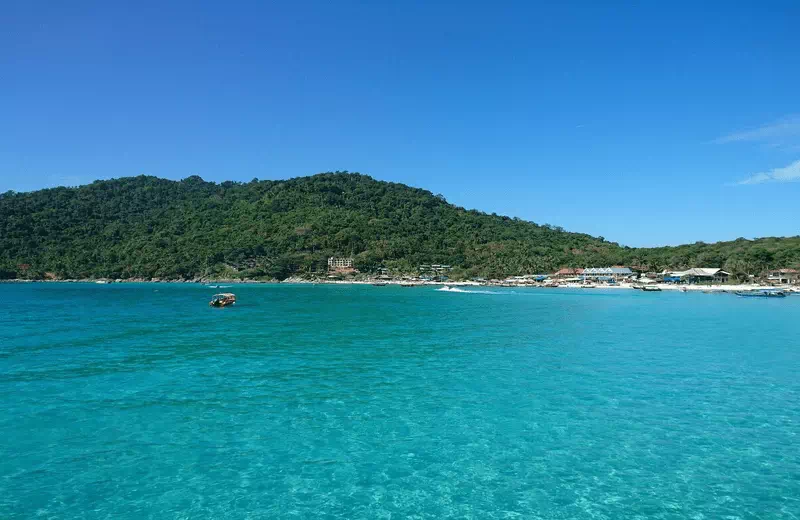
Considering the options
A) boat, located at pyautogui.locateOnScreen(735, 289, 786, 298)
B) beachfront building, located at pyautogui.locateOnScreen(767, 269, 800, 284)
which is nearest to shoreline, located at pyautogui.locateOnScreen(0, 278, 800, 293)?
beachfront building, located at pyautogui.locateOnScreen(767, 269, 800, 284)

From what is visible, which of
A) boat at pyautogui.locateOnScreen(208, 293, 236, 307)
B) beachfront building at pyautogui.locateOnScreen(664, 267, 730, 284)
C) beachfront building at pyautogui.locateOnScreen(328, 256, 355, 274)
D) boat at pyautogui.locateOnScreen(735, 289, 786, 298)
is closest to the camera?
boat at pyautogui.locateOnScreen(208, 293, 236, 307)

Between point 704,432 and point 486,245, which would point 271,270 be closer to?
point 486,245

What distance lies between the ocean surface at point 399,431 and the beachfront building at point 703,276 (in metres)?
110

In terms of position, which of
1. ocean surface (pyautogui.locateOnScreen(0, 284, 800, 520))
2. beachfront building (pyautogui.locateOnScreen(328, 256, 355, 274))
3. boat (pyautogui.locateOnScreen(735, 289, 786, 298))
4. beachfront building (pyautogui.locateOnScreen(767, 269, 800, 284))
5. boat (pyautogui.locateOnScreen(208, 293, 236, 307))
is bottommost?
ocean surface (pyautogui.locateOnScreen(0, 284, 800, 520))

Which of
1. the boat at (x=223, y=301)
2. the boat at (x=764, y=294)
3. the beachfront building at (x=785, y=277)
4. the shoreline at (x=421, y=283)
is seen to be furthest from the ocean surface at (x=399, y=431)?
the beachfront building at (x=785, y=277)

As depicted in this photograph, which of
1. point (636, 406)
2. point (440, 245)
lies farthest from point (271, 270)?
point (636, 406)

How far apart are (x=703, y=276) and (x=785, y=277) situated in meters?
17.7

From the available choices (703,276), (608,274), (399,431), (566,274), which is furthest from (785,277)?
(399,431)

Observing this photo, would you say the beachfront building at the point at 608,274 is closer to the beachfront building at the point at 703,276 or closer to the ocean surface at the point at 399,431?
the beachfront building at the point at 703,276

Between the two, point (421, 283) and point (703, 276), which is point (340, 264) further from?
point (703, 276)

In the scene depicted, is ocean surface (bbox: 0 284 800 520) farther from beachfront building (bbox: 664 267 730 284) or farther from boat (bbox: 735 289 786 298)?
beachfront building (bbox: 664 267 730 284)

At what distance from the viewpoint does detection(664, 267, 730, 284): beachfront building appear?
125 m

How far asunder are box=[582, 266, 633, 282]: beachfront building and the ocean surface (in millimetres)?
122429

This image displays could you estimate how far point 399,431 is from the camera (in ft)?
48.8
